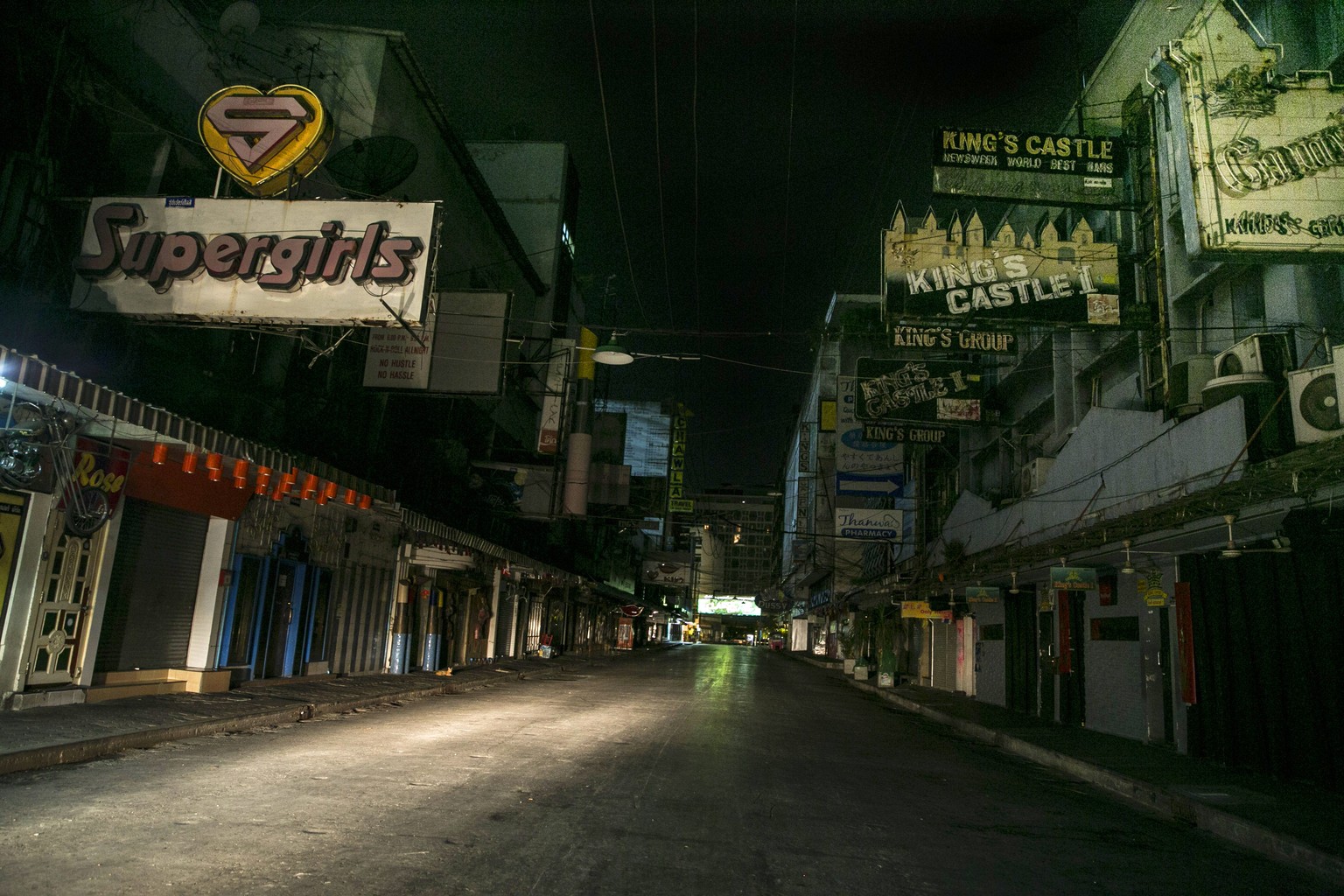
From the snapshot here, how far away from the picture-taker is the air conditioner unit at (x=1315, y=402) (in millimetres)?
10109

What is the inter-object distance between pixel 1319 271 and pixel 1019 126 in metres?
11.2

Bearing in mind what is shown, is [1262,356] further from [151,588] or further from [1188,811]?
[151,588]

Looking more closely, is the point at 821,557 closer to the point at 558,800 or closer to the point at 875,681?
the point at 875,681

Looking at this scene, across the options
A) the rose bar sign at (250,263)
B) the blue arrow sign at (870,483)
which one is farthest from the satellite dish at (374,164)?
the blue arrow sign at (870,483)

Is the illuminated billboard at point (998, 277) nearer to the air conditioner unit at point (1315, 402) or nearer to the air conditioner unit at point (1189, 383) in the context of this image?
the air conditioner unit at point (1189, 383)

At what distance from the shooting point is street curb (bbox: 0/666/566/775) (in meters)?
7.93

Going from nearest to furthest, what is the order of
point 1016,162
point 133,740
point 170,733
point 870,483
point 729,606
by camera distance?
point 133,740
point 170,733
point 1016,162
point 870,483
point 729,606

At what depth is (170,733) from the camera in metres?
10.1

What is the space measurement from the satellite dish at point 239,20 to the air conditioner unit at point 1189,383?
18834mm

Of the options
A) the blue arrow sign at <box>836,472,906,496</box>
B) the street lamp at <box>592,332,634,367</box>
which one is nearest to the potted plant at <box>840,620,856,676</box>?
the blue arrow sign at <box>836,472,906,496</box>

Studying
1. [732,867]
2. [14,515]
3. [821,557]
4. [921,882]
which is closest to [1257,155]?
[921,882]

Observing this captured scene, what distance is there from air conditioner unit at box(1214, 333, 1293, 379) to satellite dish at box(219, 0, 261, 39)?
18922 millimetres

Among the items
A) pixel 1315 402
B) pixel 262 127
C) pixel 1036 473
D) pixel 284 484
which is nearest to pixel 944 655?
pixel 1036 473

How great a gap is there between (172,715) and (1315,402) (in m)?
15.5
